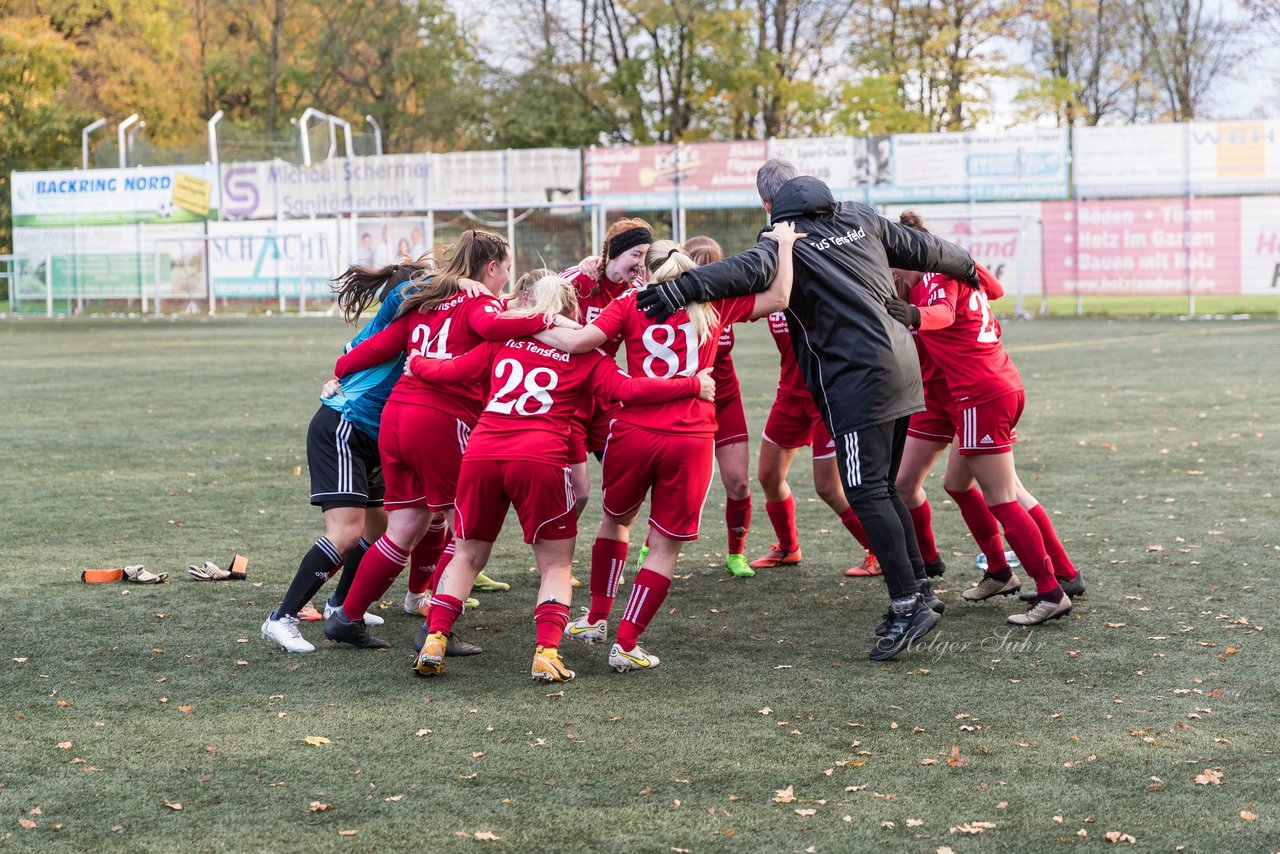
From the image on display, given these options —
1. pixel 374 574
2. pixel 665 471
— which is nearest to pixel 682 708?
pixel 665 471

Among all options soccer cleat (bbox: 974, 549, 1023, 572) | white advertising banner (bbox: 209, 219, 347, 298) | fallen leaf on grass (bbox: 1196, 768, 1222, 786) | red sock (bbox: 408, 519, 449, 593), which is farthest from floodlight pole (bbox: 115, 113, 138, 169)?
fallen leaf on grass (bbox: 1196, 768, 1222, 786)

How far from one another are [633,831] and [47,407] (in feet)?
42.1

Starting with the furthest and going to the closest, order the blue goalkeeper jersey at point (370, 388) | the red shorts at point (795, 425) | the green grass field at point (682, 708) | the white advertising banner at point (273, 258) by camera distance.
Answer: the white advertising banner at point (273, 258), the red shorts at point (795, 425), the blue goalkeeper jersey at point (370, 388), the green grass field at point (682, 708)

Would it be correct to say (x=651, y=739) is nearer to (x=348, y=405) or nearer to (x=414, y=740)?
(x=414, y=740)

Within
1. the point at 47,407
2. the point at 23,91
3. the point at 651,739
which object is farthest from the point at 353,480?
the point at 23,91

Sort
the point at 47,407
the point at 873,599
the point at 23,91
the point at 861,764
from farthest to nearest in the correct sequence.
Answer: the point at 23,91 < the point at 47,407 < the point at 873,599 < the point at 861,764

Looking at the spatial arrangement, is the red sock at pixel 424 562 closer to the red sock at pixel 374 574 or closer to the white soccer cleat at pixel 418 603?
the white soccer cleat at pixel 418 603

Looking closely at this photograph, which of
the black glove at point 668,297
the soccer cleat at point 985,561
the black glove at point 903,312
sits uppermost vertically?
the black glove at point 668,297

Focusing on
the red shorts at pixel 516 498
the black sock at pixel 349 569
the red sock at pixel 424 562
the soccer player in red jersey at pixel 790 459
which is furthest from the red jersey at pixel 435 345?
the soccer player in red jersey at pixel 790 459

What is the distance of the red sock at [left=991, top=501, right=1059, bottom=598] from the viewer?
19.2ft

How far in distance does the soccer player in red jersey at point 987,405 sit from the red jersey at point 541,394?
4.62 ft

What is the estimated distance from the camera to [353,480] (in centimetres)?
567

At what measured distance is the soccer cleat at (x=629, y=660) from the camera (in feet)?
17.1

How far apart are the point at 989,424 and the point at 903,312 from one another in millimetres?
722
